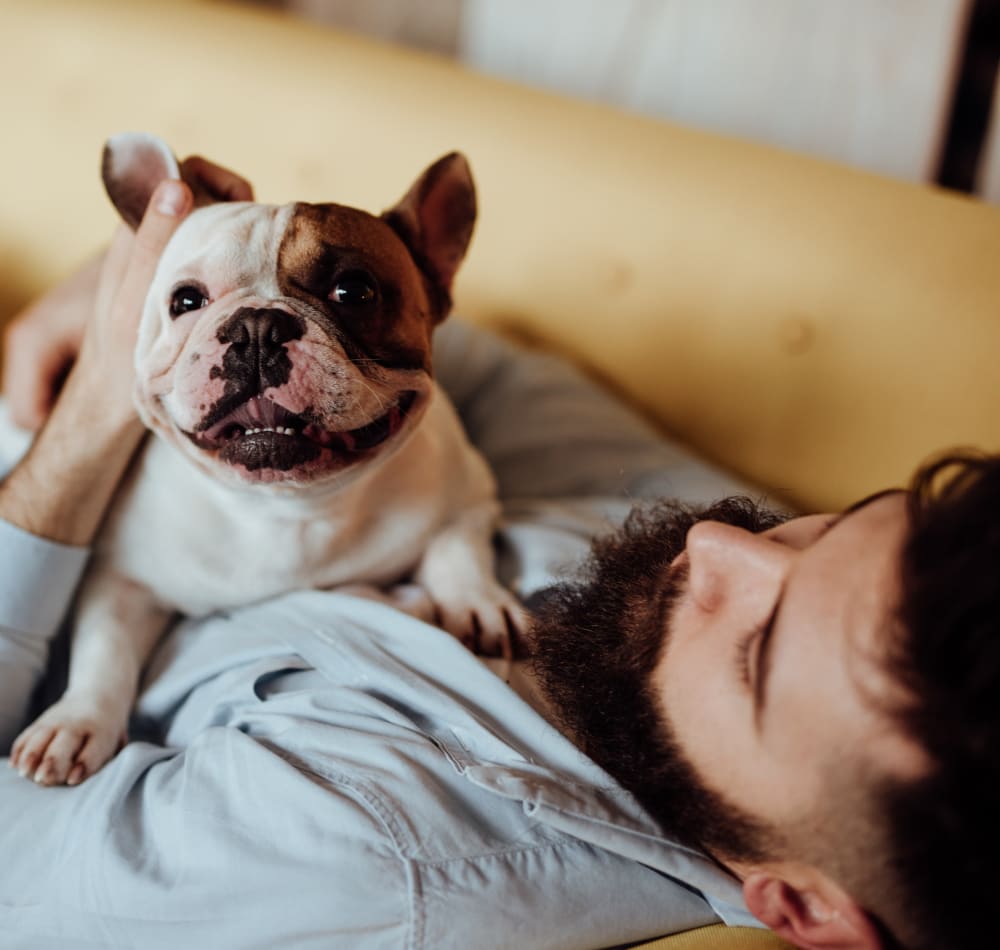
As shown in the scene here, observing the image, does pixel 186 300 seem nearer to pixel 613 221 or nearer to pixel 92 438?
pixel 92 438

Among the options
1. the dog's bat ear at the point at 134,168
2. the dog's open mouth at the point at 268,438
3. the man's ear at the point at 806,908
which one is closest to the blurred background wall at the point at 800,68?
the dog's bat ear at the point at 134,168

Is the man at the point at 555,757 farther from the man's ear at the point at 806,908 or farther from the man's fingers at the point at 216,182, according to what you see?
the man's fingers at the point at 216,182

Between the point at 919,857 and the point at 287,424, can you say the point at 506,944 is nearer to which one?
the point at 919,857

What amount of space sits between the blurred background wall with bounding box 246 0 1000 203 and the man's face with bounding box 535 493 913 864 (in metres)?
1.36

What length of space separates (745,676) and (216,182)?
0.73m

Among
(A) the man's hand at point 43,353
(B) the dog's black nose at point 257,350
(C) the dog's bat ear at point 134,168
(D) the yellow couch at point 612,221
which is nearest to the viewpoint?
(B) the dog's black nose at point 257,350

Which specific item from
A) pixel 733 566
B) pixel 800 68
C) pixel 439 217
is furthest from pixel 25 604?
pixel 800 68

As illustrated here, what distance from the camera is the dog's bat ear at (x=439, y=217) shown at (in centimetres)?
108

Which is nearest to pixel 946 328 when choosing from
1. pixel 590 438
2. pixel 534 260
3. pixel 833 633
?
pixel 590 438

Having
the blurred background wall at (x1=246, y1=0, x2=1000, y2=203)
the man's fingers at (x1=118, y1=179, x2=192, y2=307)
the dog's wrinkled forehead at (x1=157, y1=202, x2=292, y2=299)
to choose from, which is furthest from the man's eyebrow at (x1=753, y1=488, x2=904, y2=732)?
the blurred background wall at (x1=246, y1=0, x2=1000, y2=203)

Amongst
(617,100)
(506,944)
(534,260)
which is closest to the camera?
(506,944)

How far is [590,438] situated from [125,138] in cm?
75

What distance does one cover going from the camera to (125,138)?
977 mm

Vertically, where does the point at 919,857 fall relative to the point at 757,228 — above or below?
below
